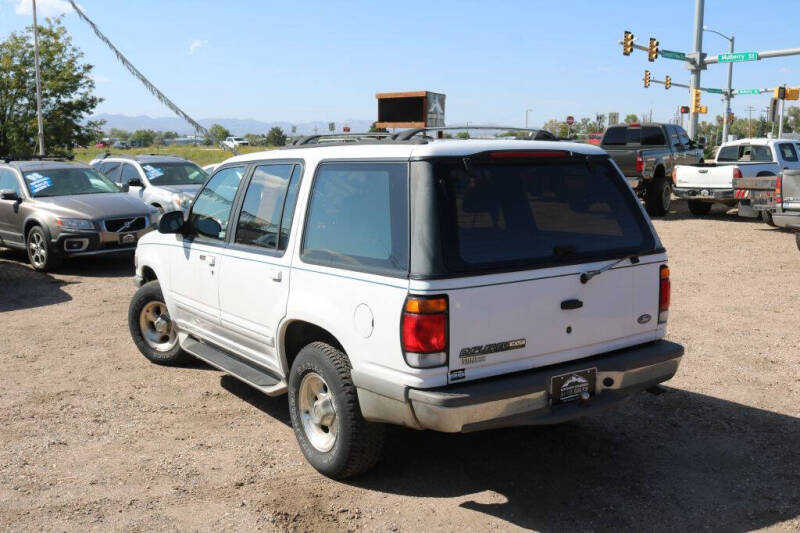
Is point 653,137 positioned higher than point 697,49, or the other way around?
point 697,49

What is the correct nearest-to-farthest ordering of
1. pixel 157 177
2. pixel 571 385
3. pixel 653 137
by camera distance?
pixel 571 385, pixel 157 177, pixel 653 137

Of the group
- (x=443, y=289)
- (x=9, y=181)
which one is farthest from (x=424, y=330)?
(x=9, y=181)

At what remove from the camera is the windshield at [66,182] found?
41.3 ft

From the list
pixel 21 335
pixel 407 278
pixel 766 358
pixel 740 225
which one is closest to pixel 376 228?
pixel 407 278

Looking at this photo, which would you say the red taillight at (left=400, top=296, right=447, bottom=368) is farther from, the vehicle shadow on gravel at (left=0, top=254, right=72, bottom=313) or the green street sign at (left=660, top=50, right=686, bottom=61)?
the green street sign at (left=660, top=50, right=686, bottom=61)

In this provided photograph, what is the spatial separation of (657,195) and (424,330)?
56.1ft

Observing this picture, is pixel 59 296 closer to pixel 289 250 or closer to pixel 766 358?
pixel 289 250

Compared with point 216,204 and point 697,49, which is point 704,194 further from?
point 216,204

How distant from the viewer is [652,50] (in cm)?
3075

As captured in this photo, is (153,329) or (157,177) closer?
(153,329)

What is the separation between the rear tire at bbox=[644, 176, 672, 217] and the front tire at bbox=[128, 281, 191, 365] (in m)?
15.3

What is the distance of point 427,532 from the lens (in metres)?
3.79

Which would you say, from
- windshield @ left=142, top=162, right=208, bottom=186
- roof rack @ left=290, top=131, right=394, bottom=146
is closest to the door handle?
roof rack @ left=290, top=131, right=394, bottom=146

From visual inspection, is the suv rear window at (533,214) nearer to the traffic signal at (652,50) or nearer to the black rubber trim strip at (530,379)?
the black rubber trim strip at (530,379)
